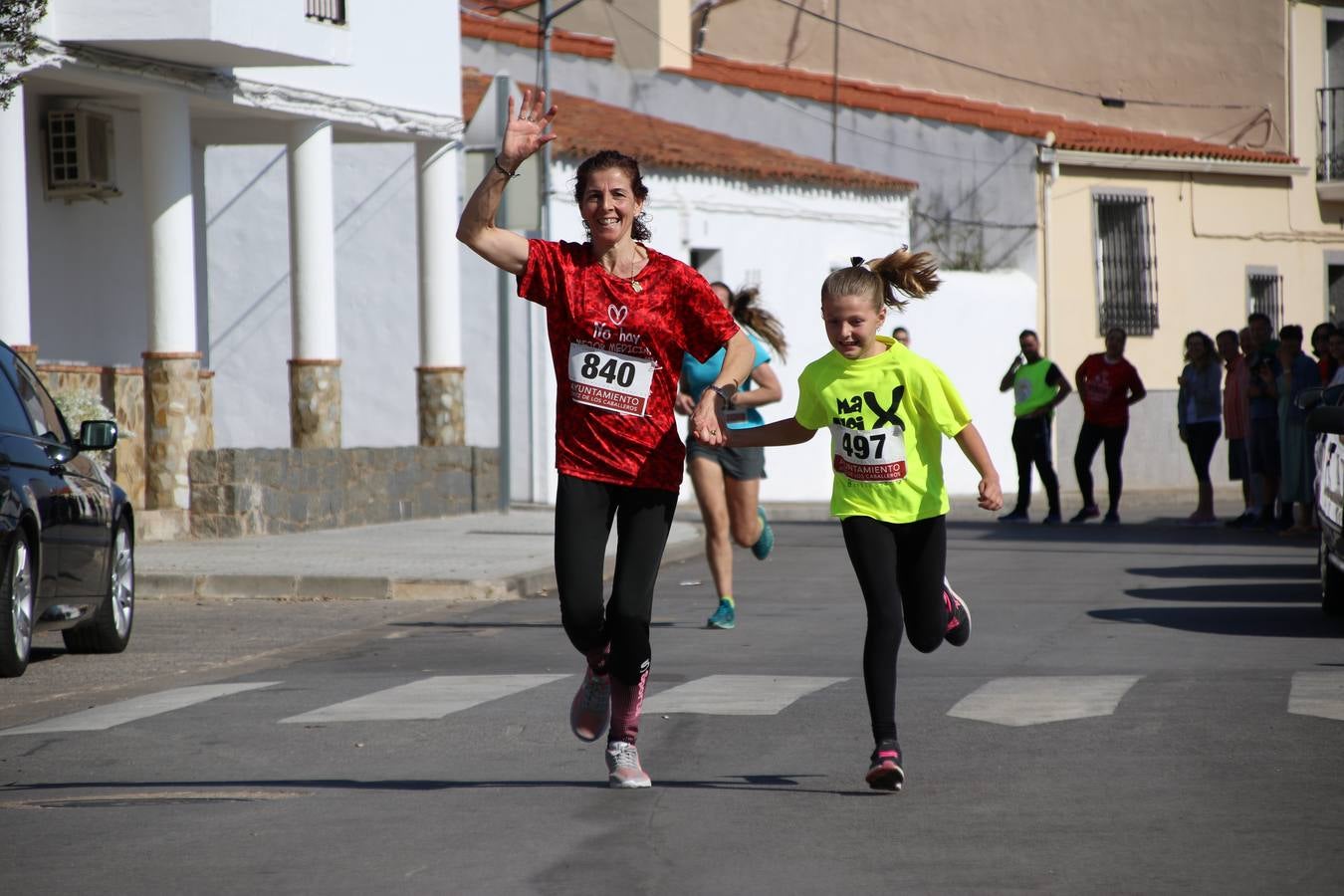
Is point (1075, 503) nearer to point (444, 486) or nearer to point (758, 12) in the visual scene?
point (444, 486)

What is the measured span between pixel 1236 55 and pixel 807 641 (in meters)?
29.6

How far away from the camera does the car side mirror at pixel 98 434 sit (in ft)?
36.4

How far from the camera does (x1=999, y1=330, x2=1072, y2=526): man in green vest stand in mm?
22391

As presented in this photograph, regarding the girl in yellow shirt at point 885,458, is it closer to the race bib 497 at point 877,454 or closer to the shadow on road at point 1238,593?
the race bib 497 at point 877,454

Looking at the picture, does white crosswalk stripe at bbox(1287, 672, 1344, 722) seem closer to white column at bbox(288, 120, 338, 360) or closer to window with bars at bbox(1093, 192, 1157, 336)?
white column at bbox(288, 120, 338, 360)

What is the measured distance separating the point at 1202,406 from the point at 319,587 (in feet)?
35.2

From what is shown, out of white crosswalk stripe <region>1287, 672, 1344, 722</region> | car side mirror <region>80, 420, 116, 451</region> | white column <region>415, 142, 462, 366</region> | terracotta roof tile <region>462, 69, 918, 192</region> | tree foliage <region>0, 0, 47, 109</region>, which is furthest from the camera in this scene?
terracotta roof tile <region>462, 69, 918, 192</region>

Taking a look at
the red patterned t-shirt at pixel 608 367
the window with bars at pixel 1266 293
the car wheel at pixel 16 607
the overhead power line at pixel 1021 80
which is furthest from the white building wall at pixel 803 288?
the red patterned t-shirt at pixel 608 367

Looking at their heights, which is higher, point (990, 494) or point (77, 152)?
point (77, 152)

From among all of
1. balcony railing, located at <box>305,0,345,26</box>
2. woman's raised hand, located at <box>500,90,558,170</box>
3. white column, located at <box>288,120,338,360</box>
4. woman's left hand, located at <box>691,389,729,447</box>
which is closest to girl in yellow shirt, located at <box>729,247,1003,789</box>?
woman's left hand, located at <box>691,389,729,447</box>

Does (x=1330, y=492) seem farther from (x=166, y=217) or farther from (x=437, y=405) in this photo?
(x=437, y=405)

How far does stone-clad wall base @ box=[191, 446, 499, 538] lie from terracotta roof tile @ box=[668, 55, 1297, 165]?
36.1 feet

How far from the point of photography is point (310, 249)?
21.3m

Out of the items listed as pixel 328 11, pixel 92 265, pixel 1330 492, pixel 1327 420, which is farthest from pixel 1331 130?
pixel 1327 420
